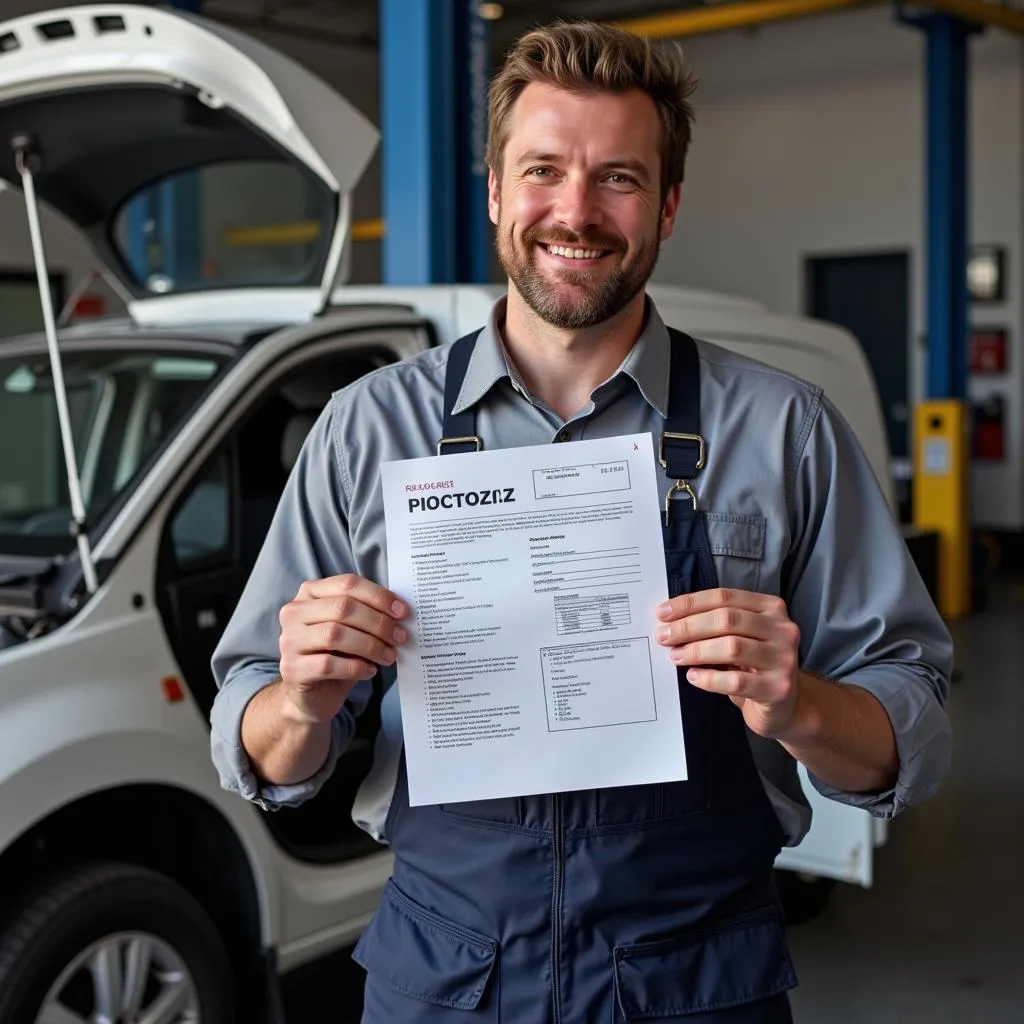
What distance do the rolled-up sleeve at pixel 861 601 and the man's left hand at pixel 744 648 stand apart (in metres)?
0.17

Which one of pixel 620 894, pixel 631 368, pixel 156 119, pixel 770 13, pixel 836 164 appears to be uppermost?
pixel 770 13

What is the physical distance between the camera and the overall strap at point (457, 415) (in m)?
1.59

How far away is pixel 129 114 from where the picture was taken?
127 inches

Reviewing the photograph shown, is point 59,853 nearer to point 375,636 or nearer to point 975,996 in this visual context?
point 375,636

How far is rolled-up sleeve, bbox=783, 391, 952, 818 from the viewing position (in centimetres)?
152

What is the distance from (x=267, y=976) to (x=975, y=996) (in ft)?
6.65

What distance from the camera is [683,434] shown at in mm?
1565

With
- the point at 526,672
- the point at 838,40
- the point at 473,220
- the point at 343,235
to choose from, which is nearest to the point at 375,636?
the point at 526,672

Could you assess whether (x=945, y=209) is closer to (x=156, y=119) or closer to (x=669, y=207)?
(x=156, y=119)

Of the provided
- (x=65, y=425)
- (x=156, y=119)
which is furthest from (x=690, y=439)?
(x=156, y=119)

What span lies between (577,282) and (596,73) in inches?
9.1

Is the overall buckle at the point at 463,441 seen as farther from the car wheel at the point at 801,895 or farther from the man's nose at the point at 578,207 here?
the car wheel at the point at 801,895

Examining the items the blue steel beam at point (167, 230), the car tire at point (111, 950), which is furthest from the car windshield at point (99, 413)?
the blue steel beam at point (167, 230)

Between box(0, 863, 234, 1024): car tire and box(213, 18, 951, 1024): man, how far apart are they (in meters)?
1.10
